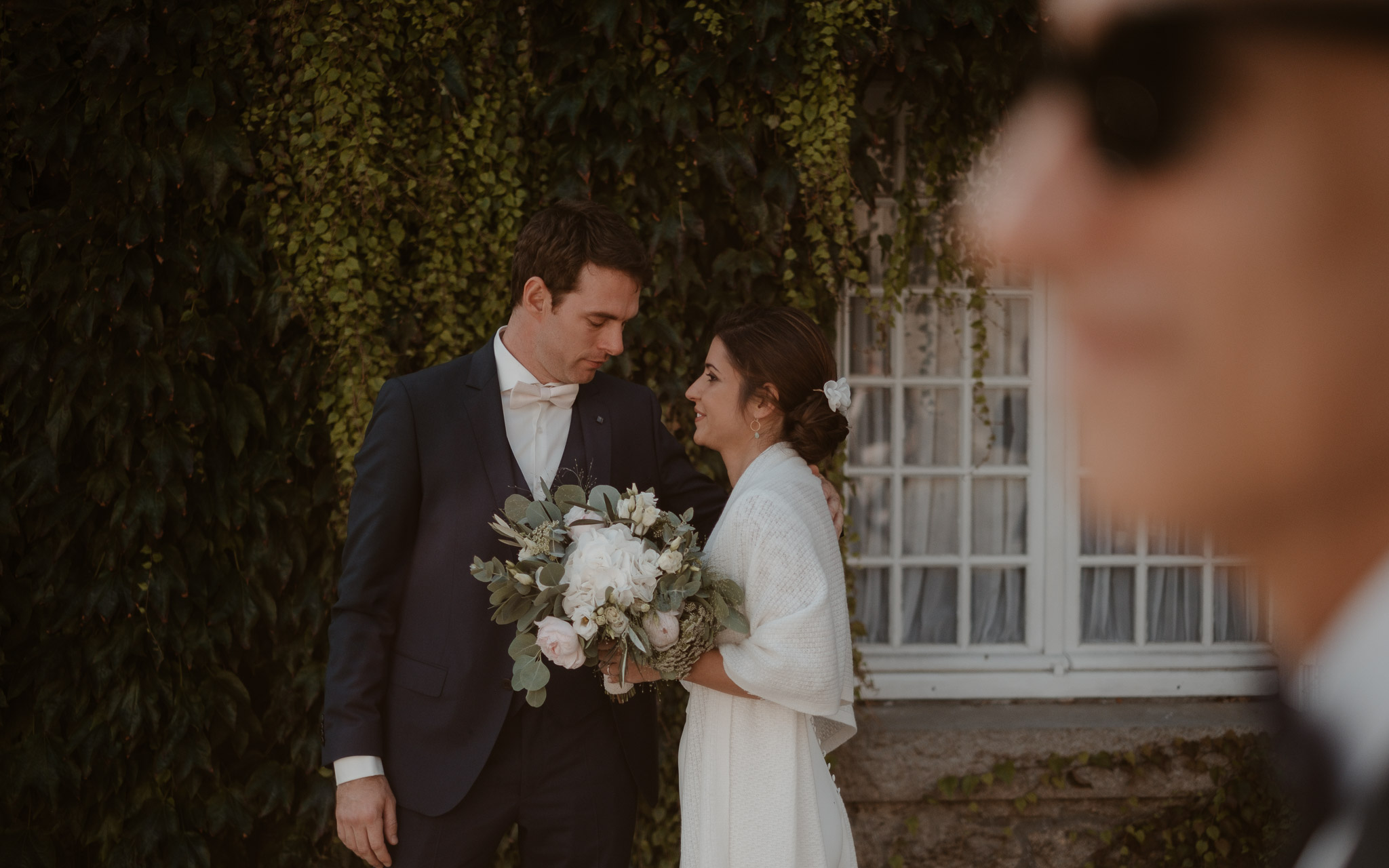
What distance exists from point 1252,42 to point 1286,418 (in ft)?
0.51

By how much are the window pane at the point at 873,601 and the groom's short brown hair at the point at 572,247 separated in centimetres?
223

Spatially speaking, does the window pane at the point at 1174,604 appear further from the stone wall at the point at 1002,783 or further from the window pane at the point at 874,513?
the window pane at the point at 874,513

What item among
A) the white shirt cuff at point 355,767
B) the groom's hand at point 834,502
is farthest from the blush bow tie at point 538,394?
the white shirt cuff at point 355,767

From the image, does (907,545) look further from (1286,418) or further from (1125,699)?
(1286,418)

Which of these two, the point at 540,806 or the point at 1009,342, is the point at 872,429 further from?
the point at 540,806

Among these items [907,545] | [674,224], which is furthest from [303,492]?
[907,545]

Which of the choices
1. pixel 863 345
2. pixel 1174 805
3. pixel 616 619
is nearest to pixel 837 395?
pixel 616 619

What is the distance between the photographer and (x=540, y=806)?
249 cm

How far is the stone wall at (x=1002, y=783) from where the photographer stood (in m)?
4.06

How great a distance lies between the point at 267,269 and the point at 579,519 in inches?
86.6

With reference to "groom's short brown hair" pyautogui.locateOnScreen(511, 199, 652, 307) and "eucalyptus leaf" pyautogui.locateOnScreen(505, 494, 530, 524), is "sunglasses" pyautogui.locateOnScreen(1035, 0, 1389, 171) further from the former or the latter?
"groom's short brown hair" pyautogui.locateOnScreen(511, 199, 652, 307)

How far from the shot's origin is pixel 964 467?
14.5 feet

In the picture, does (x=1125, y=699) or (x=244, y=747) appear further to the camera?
(x=1125, y=699)

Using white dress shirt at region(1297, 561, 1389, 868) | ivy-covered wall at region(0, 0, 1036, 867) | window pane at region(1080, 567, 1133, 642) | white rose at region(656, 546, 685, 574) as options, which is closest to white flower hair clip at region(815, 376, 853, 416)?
white rose at region(656, 546, 685, 574)
